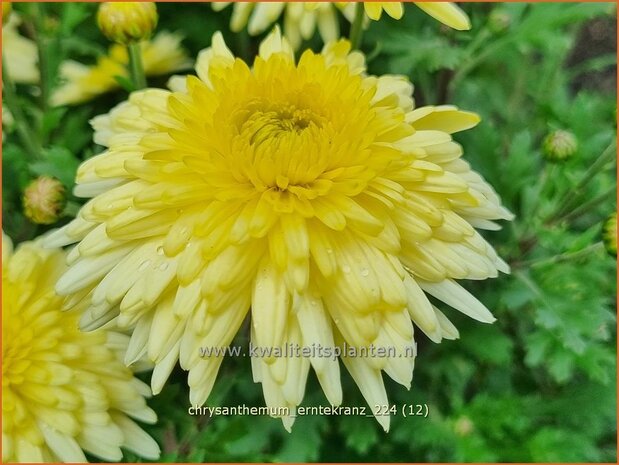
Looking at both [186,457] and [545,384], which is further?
[545,384]

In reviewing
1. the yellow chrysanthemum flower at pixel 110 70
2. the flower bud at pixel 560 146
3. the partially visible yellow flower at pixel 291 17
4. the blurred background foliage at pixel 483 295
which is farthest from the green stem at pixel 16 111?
the flower bud at pixel 560 146

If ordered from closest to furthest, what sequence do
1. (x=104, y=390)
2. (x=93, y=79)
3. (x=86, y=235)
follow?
(x=86, y=235) → (x=104, y=390) → (x=93, y=79)

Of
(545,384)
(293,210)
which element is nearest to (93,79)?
(293,210)

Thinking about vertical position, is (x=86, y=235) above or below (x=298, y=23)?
below

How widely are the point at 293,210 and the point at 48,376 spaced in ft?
2.00

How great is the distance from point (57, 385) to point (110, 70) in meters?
1.29

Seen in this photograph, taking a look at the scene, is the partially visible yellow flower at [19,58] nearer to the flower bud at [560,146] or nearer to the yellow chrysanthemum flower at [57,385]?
the yellow chrysanthemum flower at [57,385]

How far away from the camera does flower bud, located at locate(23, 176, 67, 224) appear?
1504 millimetres

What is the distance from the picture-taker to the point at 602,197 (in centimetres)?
169

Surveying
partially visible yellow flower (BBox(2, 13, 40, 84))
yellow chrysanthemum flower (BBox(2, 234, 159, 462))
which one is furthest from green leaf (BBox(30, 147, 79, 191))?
partially visible yellow flower (BBox(2, 13, 40, 84))

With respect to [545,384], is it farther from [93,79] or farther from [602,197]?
[93,79]

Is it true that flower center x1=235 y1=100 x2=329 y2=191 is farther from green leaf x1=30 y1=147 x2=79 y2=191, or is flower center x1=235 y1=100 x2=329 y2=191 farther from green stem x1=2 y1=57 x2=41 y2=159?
green stem x1=2 y1=57 x2=41 y2=159

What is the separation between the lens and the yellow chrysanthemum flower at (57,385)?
4.35 ft

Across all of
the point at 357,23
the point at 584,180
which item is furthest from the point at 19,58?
the point at 584,180
